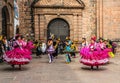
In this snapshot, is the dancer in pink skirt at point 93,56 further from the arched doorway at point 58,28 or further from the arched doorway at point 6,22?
the arched doorway at point 58,28

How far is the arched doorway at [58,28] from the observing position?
94.7 feet

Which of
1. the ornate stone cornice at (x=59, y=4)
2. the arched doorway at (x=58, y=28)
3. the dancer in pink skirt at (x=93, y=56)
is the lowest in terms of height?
the dancer in pink skirt at (x=93, y=56)

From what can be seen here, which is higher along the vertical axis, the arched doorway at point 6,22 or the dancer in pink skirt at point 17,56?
the arched doorway at point 6,22

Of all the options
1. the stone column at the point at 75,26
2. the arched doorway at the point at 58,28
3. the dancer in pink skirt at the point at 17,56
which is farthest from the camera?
the arched doorway at the point at 58,28

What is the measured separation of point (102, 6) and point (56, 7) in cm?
398

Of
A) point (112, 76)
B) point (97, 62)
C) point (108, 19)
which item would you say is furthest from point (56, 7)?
point (112, 76)

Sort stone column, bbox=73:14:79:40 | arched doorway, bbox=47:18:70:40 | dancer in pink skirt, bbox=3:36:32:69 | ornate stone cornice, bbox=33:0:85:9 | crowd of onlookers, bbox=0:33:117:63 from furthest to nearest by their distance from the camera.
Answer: arched doorway, bbox=47:18:70:40 → stone column, bbox=73:14:79:40 → ornate stone cornice, bbox=33:0:85:9 → crowd of onlookers, bbox=0:33:117:63 → dancer in pink skirt, bbox=3:36:32:69

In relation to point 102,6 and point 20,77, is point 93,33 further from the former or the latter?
point 20,77

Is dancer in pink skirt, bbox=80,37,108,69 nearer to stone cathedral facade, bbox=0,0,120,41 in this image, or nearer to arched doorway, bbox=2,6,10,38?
arched doorway, bbox=2,6,10,38

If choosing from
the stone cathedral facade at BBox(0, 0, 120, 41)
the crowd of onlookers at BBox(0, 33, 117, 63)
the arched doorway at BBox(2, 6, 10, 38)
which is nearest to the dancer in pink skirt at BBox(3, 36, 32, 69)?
the crowd of onlookers at BBox(0, 33, 117, 63)

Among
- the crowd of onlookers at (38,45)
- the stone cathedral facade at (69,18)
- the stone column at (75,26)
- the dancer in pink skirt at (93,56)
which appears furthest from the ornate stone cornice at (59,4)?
the dancer in pink skirt at (93,56)

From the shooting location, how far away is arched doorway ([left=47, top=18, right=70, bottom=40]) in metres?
28.9

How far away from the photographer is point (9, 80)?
459 inches

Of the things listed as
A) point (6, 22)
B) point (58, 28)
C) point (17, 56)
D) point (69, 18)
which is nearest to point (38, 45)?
point (6, 22)
